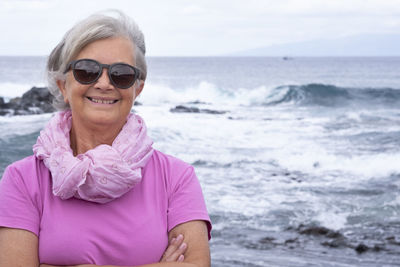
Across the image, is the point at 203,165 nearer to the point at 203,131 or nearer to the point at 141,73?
the point at 203,131

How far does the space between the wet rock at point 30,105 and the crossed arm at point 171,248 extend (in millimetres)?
22134

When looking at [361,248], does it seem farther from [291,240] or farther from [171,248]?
[171,248]

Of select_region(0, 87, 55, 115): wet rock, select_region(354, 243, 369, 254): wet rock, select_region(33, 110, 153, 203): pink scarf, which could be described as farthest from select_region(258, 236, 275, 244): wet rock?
select_region(0, 87, 55, 115): wet rock

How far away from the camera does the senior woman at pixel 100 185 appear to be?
85.8 inches

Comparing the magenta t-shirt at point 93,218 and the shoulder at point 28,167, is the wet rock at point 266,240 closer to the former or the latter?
the magenta t-shirt at point 93,218

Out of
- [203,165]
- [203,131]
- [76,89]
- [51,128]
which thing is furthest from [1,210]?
[203,131]

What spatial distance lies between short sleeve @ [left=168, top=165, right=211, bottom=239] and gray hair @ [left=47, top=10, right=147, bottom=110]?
1.50ft

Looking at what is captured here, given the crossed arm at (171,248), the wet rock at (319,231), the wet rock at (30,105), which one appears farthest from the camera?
the wet rock at (30,105)

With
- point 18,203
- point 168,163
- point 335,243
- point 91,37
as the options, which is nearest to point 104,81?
point 91,37

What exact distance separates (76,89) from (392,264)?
5424mm

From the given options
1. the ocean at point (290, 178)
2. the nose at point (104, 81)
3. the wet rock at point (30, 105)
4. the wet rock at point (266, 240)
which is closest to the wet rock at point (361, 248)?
the ocean at point (290, 178)

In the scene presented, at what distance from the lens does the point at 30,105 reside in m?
26.5

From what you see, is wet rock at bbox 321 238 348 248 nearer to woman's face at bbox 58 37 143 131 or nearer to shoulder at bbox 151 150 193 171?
shoulder at bbox 151 150 193 171

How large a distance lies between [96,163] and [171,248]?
1.40 ft
